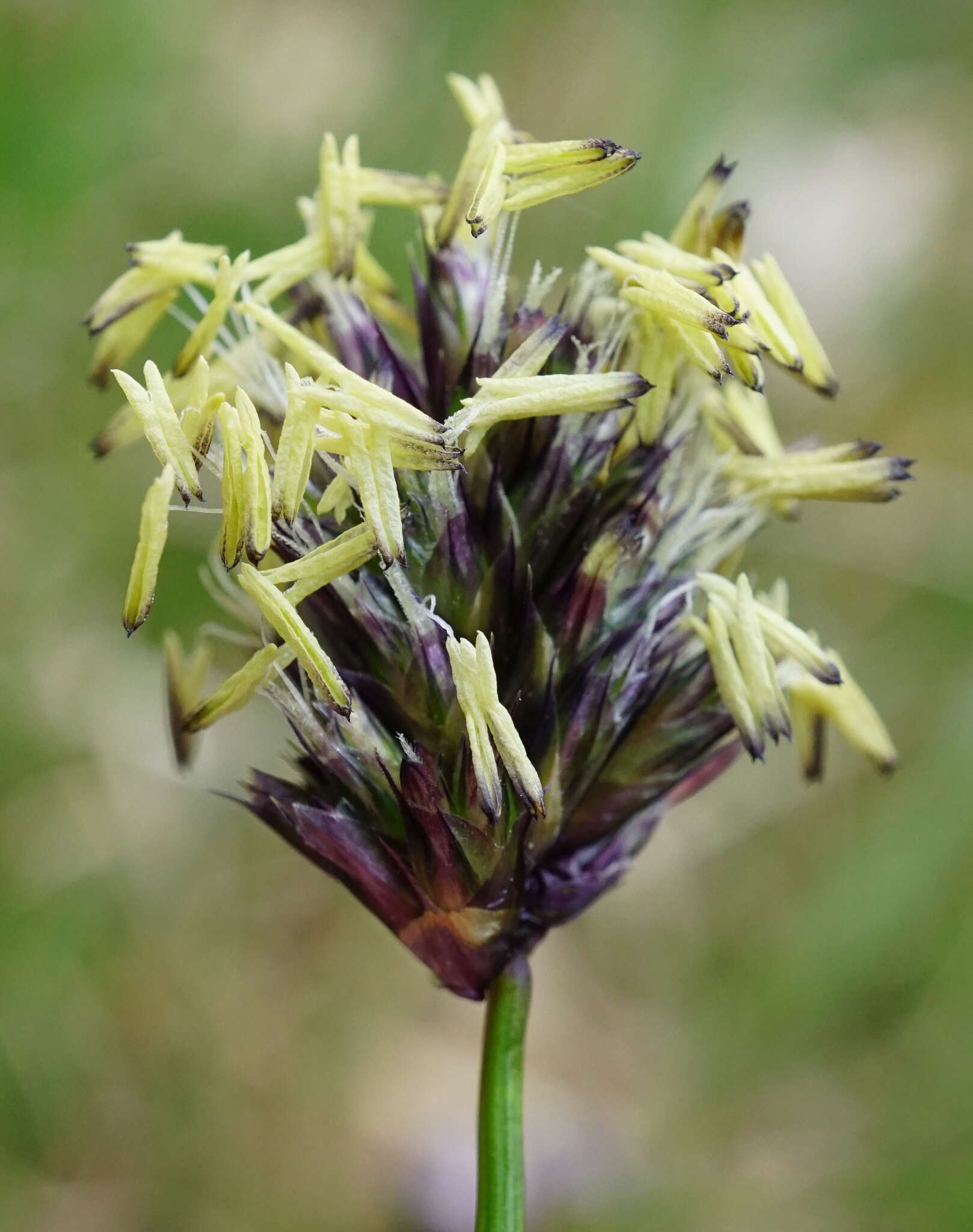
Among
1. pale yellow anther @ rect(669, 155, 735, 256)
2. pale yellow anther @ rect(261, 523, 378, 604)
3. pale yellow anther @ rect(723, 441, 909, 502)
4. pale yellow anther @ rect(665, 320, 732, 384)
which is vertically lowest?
pale yellow anther @ rect(723, 441, 909, 502)

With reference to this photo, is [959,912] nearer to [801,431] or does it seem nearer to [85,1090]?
[801,431]

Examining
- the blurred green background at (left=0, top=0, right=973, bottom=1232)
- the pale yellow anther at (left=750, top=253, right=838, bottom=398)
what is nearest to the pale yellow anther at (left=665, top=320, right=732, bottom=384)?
the pale yellow anther at (left=750, top=253, right=838, bottom=398)

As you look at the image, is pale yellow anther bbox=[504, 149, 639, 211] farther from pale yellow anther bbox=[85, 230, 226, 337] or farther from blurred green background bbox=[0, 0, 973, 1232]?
blurred green background bbox=[0, 0, 973, 1232]

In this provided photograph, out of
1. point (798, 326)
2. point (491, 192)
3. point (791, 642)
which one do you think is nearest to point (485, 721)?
point (791, 642)

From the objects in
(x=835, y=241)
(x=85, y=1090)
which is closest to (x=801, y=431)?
(x=835, y=241)

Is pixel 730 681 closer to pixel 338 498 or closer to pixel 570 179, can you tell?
pixel 338 498
